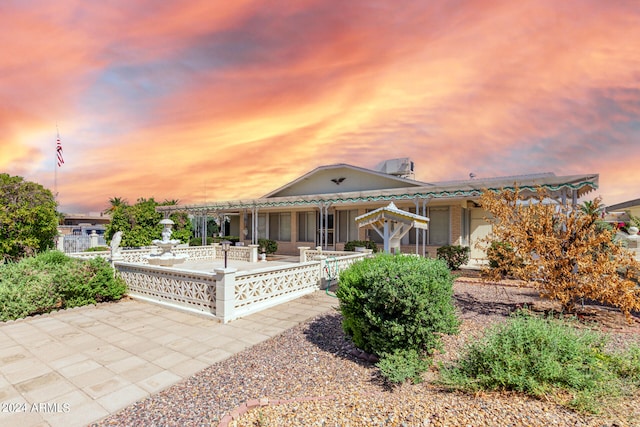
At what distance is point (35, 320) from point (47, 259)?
273cm

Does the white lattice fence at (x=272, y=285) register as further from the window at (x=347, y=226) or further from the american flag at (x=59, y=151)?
the american flag at (x=59, y=151)

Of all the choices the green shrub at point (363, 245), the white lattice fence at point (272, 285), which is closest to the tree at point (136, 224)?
the green shrub at point (363, 245)

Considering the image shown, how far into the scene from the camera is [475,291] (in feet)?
30.6

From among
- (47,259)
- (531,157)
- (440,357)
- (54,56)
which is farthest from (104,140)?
(531,157)

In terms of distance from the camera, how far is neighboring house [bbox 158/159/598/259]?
1324 centimetres

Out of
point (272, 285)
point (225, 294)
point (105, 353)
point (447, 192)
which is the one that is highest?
point (447, 192)

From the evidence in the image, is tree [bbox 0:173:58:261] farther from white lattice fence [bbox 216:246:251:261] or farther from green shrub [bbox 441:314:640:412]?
green shrub [bbox 441:314:640:412]

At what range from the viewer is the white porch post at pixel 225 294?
21.1 ft

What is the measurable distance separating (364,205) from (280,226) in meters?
6.66

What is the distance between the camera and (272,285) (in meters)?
7.89

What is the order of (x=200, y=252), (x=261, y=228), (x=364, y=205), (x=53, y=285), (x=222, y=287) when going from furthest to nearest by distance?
(x=261, y=228) < (x=200, y=252) < (x=364, y=205) < (x=53, y=285) < (x=222, y=287)

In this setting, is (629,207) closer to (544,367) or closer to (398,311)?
(544,367)

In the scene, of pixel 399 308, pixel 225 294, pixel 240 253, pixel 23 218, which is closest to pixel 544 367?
pixel 399 308

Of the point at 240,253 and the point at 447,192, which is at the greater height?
the point at 447,192
